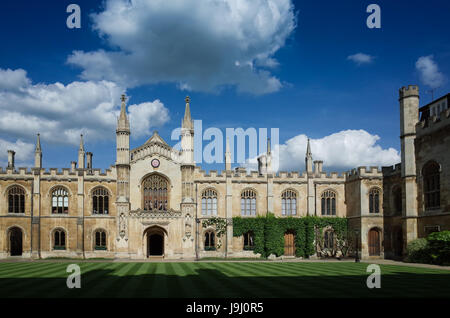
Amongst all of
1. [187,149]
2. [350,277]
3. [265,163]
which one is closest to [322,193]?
[265,163]

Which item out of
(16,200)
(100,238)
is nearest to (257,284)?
(100,238)

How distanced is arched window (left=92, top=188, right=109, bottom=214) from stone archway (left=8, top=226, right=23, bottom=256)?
786 cm

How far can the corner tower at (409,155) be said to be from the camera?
37.6 meters

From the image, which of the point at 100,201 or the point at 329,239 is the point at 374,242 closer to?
the point at 329,239

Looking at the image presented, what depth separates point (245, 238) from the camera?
4659 cm

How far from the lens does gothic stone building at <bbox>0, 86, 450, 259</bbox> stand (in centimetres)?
4341

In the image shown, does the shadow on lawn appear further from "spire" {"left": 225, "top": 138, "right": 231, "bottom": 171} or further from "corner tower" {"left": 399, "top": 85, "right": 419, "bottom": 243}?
"spire" {"left": 225, "top": 138, "right": 231, "bottom": 171}

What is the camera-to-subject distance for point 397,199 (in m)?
43.0

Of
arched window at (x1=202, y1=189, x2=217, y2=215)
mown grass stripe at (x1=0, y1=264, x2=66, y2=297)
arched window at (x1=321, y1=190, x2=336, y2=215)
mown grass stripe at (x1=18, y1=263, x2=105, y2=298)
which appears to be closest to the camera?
mown grass stripe at (x1=18, y1=263, x2=105, y2=298)

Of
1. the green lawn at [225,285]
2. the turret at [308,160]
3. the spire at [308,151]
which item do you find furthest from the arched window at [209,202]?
the green lawn at [225,285]

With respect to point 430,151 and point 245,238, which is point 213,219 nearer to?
point 245,238

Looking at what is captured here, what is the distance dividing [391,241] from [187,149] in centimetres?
2269

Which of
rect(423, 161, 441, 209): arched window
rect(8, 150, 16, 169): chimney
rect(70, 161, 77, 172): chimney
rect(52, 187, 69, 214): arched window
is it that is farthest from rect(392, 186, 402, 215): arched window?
rect(8, 150, 16, 169): chimney

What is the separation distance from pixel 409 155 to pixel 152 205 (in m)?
25.4
